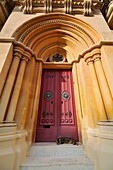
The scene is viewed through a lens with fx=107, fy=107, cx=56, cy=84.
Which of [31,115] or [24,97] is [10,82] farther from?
[31,115]

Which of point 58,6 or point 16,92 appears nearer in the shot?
point 16,92

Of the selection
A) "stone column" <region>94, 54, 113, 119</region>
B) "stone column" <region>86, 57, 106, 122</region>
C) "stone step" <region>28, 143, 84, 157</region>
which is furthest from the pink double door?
"stone column" <region>94, 54, 113, 119</region>

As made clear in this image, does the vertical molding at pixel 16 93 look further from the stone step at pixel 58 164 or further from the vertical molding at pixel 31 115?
the stone step at pixel 58 164

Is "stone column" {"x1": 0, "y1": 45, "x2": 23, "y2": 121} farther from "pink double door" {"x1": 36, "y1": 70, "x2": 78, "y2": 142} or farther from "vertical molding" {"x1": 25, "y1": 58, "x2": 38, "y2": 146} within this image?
"pink double door" {"x1": 36, "y1": 70, "x2": 78, "y2": 142}

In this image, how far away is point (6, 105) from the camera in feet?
8.25

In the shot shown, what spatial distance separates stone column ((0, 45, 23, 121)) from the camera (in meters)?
2.44

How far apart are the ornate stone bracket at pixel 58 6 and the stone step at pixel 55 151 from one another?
4551 millimetres

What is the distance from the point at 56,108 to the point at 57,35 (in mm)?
2828

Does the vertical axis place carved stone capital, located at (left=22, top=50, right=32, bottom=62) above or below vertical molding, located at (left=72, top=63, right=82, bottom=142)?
above

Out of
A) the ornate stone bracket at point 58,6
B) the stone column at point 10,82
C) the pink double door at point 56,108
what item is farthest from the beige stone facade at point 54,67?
the pink double door at point 56,108

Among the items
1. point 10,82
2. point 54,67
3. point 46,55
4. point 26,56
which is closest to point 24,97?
point 10,82

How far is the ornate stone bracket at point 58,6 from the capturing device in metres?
4.11

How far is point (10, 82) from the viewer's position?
2.78 meters

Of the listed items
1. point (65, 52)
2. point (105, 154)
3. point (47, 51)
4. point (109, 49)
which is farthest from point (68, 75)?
point (105, 154)
